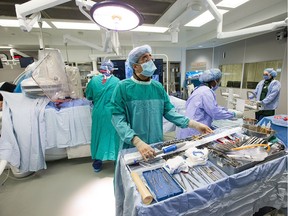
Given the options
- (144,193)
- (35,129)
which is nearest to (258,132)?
(144,193)

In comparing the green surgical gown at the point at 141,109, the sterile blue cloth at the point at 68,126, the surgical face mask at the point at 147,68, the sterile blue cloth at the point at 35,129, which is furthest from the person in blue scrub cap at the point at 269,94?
the sterile blue cloth at the point at 35,129

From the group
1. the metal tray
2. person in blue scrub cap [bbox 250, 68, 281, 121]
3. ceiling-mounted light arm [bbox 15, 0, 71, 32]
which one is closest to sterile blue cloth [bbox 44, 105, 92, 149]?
ceiling-mounted light arm [bbox 15, 0, 71, 32]

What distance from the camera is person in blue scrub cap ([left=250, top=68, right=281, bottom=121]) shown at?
3051 millimetres

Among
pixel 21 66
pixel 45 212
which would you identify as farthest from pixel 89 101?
pixel 21 66

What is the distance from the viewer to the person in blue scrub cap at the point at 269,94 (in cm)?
305

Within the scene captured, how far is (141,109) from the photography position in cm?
120

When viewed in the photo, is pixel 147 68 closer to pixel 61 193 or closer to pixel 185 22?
pixel 61 193

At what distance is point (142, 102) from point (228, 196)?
30.5 inches

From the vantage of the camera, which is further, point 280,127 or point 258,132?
point 280,127

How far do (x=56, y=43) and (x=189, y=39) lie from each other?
453 centimetres

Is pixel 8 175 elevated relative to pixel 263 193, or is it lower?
lower

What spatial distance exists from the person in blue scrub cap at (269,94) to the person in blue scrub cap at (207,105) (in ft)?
6.06

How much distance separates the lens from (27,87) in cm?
209

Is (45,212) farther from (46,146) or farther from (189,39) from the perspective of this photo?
(189,39)
